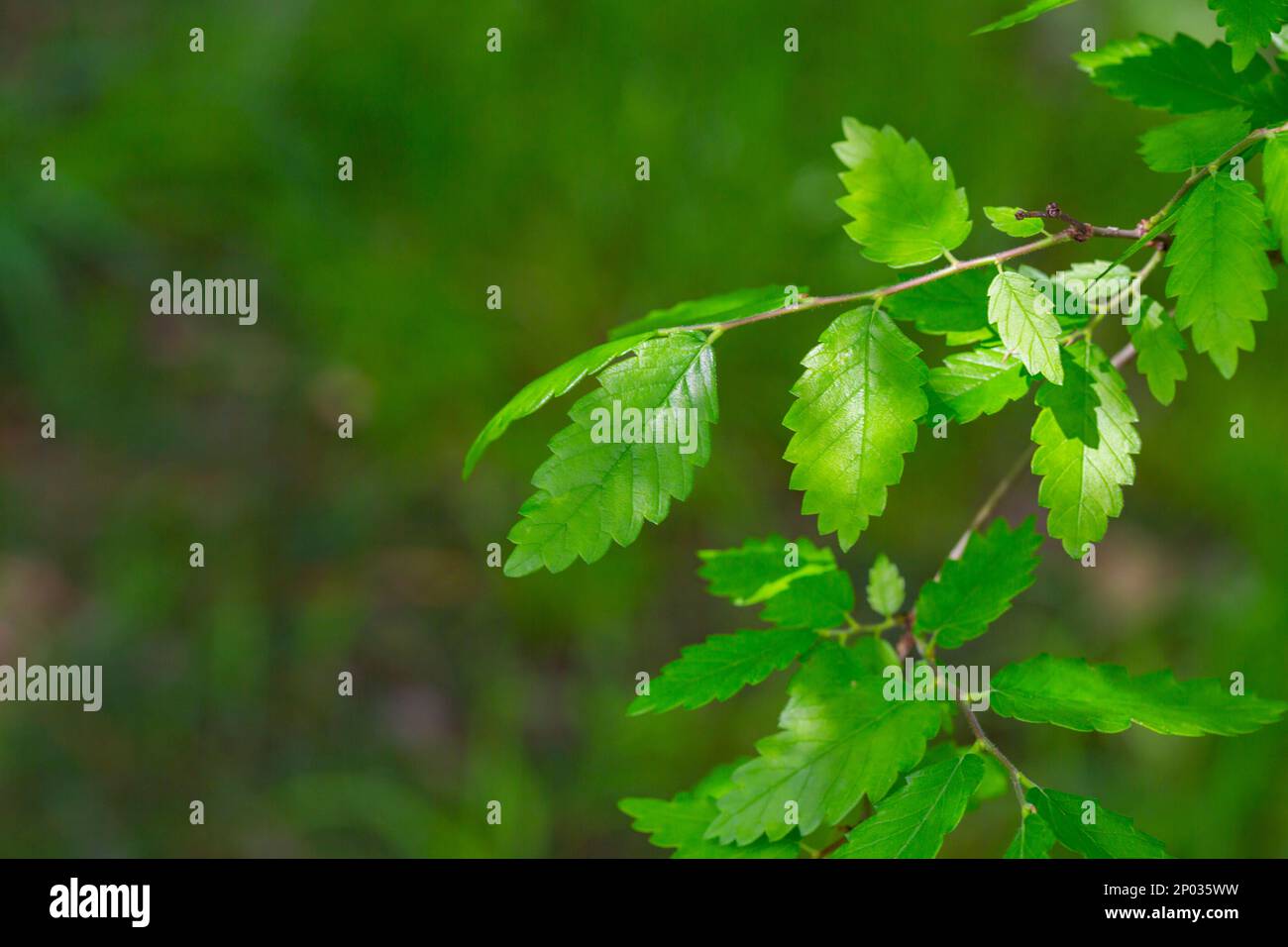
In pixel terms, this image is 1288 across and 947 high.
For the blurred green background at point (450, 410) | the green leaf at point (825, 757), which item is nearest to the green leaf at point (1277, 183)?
the green leaf at point (825, 757)

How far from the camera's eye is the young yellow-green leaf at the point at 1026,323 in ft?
2.95

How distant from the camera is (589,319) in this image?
3127 mm

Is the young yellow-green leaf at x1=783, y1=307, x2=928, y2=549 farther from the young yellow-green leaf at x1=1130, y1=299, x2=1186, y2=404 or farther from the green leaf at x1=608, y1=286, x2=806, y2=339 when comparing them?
the young yellow-green leaf at x1=1130, y1=299, x2=1186, y2=404

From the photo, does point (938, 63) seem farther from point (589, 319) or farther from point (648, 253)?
point (589, 319)

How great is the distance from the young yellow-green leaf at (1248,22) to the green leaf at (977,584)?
42 centimetres

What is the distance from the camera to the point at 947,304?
3.52 feet

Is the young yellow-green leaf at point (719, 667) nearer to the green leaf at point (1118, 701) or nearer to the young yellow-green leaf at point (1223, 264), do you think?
the green leaf at point (1118, 701)

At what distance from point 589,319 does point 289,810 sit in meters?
1.37

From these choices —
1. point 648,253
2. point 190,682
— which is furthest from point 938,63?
point 190,682

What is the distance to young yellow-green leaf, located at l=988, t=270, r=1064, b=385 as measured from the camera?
0.90 m

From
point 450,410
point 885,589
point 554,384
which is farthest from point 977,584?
point 450,410

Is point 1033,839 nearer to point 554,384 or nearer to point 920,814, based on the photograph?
point 920,814

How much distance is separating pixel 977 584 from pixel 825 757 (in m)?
0.24

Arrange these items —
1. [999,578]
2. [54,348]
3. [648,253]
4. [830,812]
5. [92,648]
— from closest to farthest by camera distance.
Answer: [830,812]
[999,578]
[92,648]
[648,253]
[54,348]
